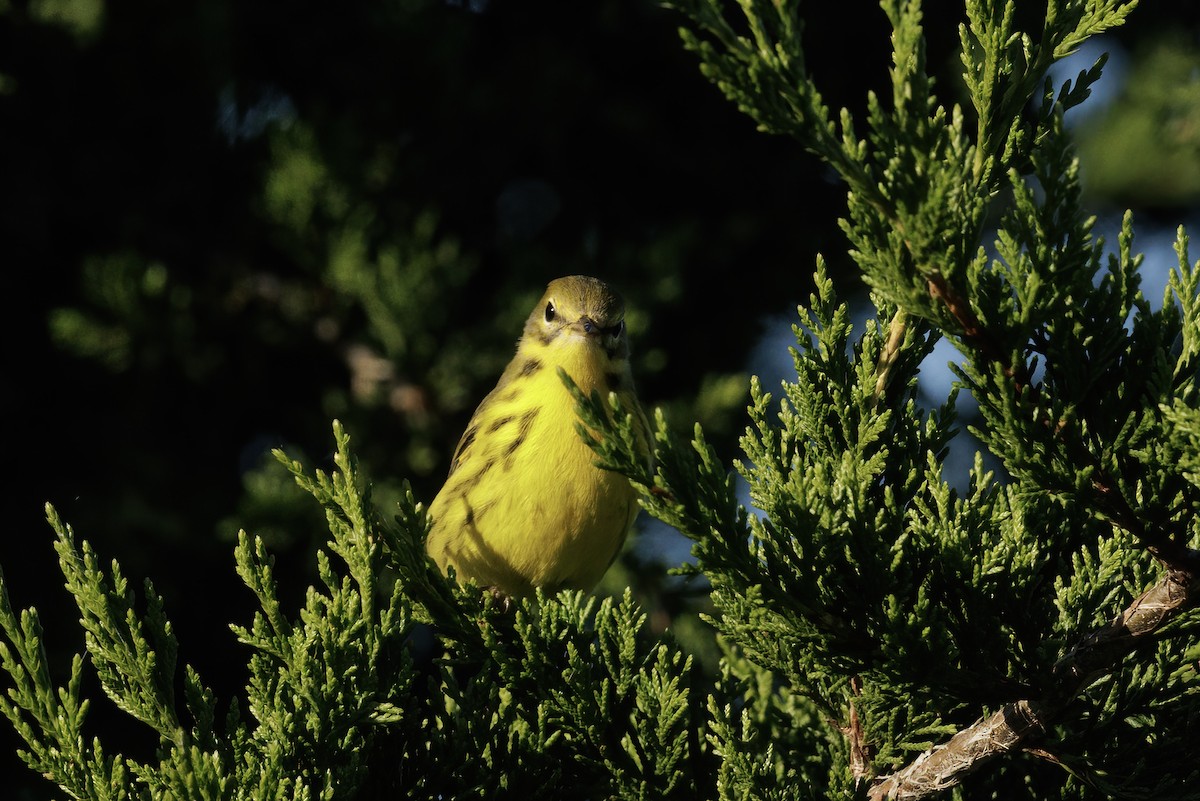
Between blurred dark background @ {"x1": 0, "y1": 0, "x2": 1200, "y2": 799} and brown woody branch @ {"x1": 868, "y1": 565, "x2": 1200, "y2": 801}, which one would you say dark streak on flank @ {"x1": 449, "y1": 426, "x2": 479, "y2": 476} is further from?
brown woody branch @ {"x1": 868, "y1": 565, "x2": 1200, "y2": 801}

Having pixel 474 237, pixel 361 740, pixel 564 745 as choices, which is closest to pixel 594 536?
pixel 564 745

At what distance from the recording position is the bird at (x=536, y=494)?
3.26 metres

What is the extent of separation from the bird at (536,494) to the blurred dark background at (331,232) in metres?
0.91

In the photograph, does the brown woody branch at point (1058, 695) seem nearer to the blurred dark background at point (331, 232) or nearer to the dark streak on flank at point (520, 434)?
the dark streak on flank at point (520, 434)

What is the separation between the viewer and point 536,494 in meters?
3.28

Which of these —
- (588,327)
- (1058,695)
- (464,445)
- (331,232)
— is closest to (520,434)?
(464,445)

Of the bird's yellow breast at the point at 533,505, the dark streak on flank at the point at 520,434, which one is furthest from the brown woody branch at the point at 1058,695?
the dark streak on flank at the point at 520,434

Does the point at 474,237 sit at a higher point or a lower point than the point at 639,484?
higher

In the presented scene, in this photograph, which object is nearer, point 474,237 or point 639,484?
point 639,484

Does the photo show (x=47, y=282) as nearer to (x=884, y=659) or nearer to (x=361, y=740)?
(x=361, y=740)

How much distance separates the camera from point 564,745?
93.7 inches

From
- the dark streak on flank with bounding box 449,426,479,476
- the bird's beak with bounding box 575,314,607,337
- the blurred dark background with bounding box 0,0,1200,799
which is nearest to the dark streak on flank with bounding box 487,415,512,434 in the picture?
the dark streak on flank with bounding box 449,426,479,476

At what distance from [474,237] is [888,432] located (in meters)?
3.24

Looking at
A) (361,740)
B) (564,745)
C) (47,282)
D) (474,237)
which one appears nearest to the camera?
(361,740)
